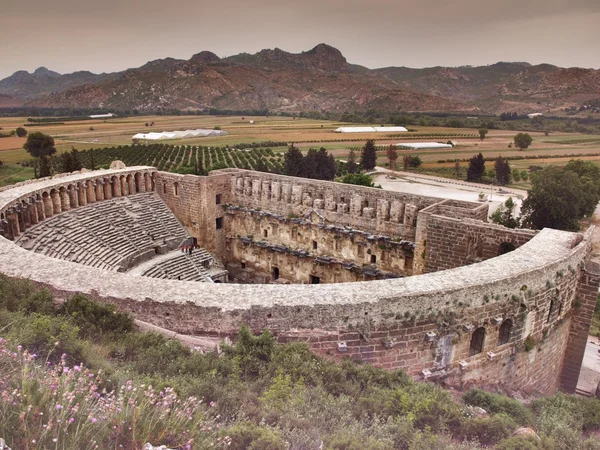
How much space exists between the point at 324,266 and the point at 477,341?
11.8 m

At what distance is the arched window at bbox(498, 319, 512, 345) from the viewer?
12.2 meters

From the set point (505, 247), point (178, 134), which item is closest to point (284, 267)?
point (505, 247)

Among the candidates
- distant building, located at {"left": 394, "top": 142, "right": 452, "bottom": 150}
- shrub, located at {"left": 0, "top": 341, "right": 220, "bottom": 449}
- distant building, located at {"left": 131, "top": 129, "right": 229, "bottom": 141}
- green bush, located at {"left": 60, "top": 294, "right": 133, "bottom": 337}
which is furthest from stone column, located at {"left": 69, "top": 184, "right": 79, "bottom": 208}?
distant building, located at {"left": 394, "top": 142, "right": 452, "bottom": 150}

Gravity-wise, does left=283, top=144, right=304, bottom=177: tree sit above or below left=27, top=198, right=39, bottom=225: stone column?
below

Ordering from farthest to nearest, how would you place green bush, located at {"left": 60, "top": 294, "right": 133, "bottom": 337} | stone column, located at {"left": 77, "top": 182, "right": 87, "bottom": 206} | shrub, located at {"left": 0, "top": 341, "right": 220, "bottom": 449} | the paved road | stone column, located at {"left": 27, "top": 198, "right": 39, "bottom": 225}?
the paved road
stone column, located at {"left": 77, "top": 182, "right": 87, "bottom": 206}
stone column, located at {"left": 27, "top": 198, "right": 39, "bottom": 225}
green bush, located at {"left": 60, "top": 294, "right": 133, "bottom": 337}
shrub, located at {"left": 0, "top": 341, "right": 220, "bottom": 449}

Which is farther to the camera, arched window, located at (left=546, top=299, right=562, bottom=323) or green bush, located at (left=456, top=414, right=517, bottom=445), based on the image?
arched window, located at (left=546, top=299, right=562, bottom=323)

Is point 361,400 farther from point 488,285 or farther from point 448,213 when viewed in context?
point 448,213

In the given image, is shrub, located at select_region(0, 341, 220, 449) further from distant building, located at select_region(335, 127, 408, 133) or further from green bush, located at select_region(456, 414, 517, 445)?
distant building, located at select_region(335, 127, 408, 133)

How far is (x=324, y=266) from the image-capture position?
2330cm

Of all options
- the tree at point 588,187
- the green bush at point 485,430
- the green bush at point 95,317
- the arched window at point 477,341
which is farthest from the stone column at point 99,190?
the tree at point 588,187

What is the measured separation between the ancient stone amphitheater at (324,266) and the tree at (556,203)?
58.5 ft

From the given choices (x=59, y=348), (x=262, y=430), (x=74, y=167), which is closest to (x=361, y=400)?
(x=262, y=430)

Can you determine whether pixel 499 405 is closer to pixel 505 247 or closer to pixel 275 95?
pixel 505 247

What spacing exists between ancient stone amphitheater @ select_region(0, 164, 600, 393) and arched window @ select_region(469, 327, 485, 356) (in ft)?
0.17
